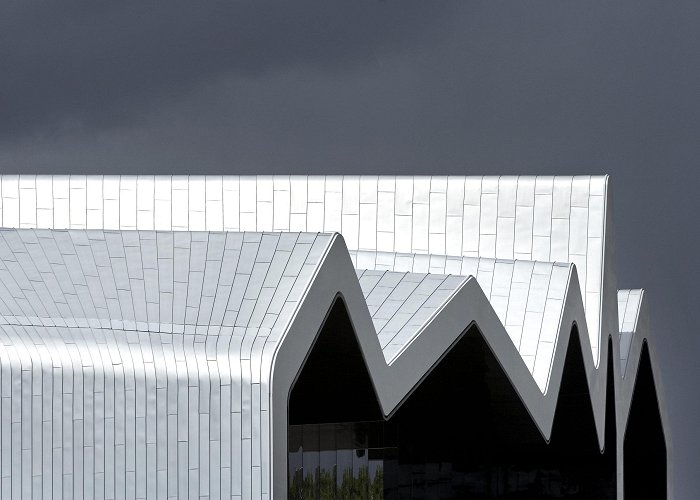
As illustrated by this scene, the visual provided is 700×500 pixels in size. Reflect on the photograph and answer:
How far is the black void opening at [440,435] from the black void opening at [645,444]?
5.36m

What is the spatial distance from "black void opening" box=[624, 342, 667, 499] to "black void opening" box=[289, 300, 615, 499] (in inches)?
211

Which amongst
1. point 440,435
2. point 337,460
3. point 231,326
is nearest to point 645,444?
point 440,435

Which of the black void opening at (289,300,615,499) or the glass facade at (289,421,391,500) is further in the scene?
the glass facade at (289,421,391,500)

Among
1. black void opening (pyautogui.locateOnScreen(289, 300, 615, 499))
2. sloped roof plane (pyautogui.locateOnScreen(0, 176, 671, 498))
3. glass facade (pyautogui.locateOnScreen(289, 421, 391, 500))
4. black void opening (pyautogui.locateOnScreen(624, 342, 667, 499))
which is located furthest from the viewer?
black void opening (pyautogui.locateOnScreen(624, 342, 667, 499))

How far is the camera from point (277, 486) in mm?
15062

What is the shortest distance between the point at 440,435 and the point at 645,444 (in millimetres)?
9544

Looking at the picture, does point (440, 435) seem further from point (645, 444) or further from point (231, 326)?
point (231, 326)

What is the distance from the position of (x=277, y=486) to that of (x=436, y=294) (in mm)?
5409

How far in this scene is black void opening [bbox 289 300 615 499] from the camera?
20359mm

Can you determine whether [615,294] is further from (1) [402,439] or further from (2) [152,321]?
(2) [152,321]

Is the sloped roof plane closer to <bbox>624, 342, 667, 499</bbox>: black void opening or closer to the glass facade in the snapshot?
the glass facade

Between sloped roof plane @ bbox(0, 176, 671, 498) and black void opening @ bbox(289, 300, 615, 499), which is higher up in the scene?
sloped roof plane @ bbox(0, 176, 671, 498)

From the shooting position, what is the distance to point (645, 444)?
114ft

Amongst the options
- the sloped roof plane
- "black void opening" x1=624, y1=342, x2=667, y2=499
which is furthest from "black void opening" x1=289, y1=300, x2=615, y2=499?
"black void opening" x1=624, y1=342, x2=667, y2=499
